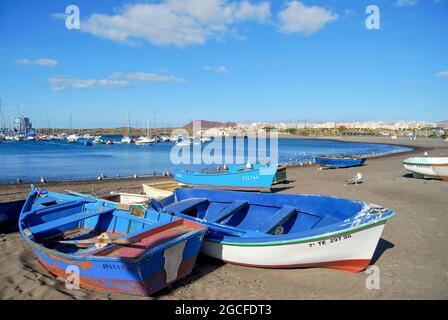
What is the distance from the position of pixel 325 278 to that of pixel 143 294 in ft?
12.1

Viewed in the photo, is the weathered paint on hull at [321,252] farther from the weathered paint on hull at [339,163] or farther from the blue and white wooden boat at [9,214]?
the weathered paint on hull at [339,163]

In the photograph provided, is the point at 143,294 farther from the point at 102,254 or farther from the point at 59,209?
the point at 59,209

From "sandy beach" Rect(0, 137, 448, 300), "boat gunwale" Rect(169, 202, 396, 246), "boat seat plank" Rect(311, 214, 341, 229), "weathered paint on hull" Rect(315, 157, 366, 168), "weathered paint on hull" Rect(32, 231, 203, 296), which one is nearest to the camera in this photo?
"weathered paint on hull" Rect(32, 231, 203, 296)

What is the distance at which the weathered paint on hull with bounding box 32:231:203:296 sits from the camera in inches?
227

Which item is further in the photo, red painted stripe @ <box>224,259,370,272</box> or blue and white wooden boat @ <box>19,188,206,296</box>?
red painted stripe @ <box>224,259,370,272</box>

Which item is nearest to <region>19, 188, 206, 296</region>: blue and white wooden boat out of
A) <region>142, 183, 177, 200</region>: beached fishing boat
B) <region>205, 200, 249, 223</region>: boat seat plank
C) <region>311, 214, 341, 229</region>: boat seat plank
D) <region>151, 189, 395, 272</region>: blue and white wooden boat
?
<region>151, 189, 395, 272</region>: blue and white wooden boat

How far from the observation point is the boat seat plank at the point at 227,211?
891 centimetres

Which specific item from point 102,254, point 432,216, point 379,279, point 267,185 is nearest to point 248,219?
point 379,279

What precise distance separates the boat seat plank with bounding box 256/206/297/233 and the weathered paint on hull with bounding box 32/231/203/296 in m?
2.18

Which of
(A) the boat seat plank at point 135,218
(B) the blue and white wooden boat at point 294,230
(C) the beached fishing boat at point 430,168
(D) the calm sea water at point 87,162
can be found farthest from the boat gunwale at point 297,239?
(D) the calm sea water at point 87,162

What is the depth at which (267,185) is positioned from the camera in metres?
17.7

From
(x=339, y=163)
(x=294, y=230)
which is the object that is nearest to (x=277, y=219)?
(x=294, y=230)

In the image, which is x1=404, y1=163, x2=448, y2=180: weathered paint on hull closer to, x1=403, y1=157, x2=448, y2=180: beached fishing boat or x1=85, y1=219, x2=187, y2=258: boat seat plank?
x1=403, y1=157, x2=448, y2=180: beached fishing boat

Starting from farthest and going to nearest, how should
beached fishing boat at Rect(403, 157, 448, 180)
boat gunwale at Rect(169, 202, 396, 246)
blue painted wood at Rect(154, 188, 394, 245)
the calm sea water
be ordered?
the calm sea water → beached fishing boat at Rect(403, 157, 448, 180) → blue painted wood at Rect(154, 188, 394, 245) → boat gunwale at Rect(169, 202, 396, 246)
